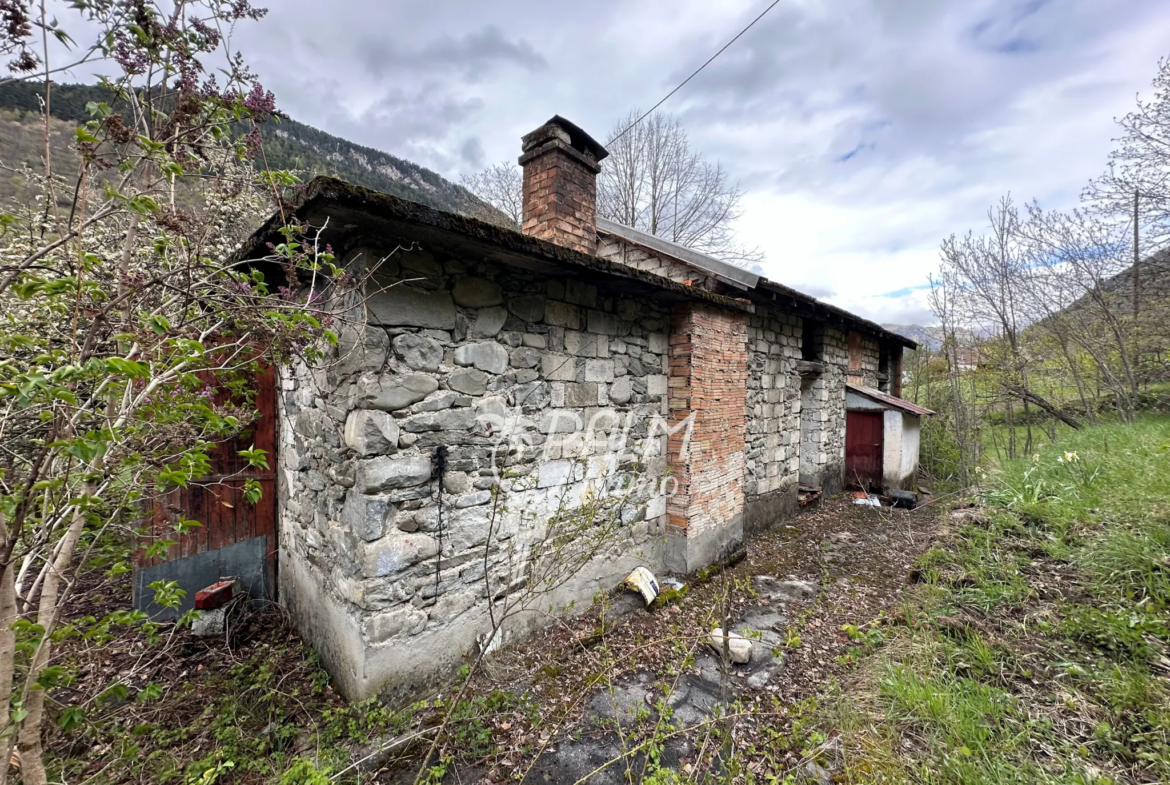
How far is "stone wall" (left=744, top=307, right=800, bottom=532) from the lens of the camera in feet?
19.3

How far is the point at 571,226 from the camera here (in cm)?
503

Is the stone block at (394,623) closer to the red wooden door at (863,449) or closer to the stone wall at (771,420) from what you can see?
the stone wall at (771,420)

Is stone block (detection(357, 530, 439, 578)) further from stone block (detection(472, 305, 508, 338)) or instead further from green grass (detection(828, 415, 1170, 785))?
green grass (detection(828, 415, 1170, 785))

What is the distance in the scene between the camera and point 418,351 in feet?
8.97

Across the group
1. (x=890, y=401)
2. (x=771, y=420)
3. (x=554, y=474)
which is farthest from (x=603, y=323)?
(x=890, y=401)

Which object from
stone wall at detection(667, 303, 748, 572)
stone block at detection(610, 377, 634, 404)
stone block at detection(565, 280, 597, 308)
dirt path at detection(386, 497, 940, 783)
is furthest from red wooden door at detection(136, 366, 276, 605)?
stone wall at detection(667, 303, 748, 572)

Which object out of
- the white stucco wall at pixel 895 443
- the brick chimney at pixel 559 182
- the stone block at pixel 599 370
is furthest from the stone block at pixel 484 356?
the white stucco wall at pixel 895 443

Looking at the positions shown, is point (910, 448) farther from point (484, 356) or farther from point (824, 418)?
point (484, 356)

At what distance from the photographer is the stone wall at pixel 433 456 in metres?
2.62

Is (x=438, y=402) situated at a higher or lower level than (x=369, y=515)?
higher

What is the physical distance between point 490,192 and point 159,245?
495 inches

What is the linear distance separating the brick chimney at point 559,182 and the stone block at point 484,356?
2.14 metres

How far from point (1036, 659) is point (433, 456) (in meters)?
3.74

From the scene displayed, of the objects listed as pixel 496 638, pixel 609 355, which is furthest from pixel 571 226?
pixel 496 638
